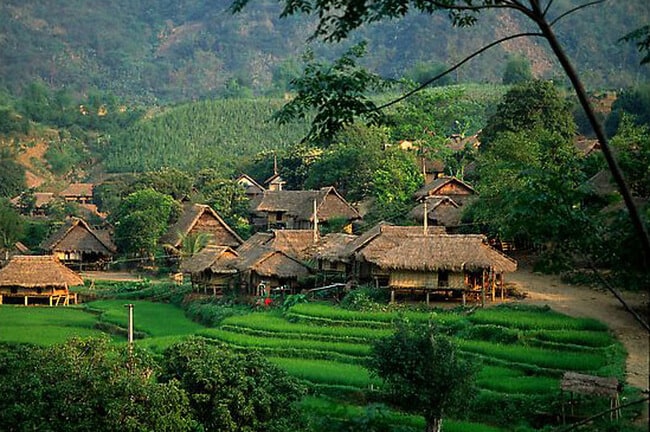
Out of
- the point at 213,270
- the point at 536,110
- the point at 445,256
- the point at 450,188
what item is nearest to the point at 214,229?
the point at 213,270

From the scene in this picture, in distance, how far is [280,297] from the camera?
2838 centimetres

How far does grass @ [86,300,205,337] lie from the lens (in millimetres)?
26641

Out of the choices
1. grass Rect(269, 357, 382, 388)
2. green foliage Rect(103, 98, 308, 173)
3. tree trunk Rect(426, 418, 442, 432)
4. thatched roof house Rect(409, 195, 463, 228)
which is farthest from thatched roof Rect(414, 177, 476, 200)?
green foliage Rect(103, 98, 308, 173)

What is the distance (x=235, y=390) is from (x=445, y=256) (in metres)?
11.1

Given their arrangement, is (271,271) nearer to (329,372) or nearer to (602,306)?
(329,372)

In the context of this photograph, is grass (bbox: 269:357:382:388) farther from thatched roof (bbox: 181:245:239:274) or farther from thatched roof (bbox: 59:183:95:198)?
thatched roof (bbox: 59:183:95:198)

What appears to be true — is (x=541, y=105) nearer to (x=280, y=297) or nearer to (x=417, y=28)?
(x=280, y=297)

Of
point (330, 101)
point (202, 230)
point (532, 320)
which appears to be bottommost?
point (532, 320)

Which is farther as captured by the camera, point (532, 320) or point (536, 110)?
point (536, 110)

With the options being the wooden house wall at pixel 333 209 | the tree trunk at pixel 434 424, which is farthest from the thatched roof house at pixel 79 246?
the tree trunk at pixel 434 424

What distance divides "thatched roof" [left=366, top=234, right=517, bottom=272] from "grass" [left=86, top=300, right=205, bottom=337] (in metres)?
6.36

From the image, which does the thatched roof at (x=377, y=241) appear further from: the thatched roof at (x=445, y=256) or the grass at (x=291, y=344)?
the grass at (x=291, y=344)

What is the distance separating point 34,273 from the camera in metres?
32.5

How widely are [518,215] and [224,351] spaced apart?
29.4 ft
